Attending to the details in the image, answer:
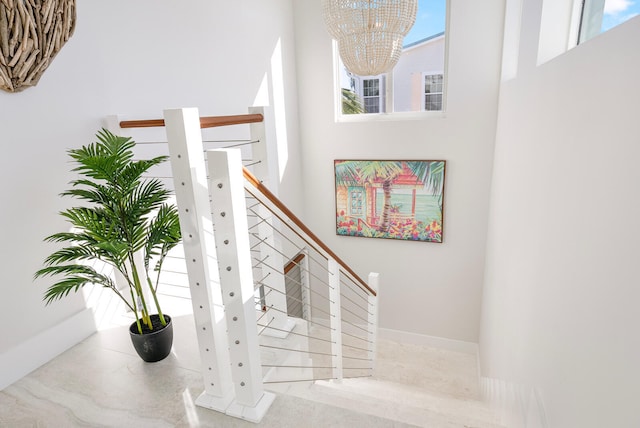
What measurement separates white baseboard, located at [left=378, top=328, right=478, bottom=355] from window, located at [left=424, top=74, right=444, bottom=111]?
298 cm

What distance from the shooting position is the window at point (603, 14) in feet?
5.02

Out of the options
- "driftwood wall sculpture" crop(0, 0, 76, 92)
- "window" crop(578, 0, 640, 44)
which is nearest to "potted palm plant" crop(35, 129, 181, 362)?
"driftwood wall sculpture" crop(0, 0, 76, 92)

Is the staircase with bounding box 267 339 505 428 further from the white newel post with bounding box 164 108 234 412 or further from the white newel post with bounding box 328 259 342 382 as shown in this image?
the white newel post with bounding box 164 108 234 412

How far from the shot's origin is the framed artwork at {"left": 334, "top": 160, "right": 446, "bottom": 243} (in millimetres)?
4781

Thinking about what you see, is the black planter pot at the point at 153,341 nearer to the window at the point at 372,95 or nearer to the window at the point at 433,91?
the window at the point at 372,95

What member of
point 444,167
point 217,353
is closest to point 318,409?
point 217,353

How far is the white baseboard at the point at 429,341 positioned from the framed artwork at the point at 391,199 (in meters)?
1.38

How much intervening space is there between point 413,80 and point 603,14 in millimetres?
2987

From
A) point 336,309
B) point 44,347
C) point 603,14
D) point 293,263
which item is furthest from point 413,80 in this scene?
point 44,347

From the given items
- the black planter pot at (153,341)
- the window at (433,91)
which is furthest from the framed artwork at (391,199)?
the black planter pot at (153,341)

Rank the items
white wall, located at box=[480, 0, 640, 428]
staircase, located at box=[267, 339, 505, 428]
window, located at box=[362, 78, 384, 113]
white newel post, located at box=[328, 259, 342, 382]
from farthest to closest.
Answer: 1. window, located at box=[362, 78, 384, 113]
2. white newel post, located at box=[328, 259, 342, 382]
3. staircase, located at box=[267, 339, 505, 428]
4. white wall, located at box=[480, 0, 640, 428]

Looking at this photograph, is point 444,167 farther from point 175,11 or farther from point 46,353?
point 46,353

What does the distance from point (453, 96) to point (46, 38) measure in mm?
A: 3818

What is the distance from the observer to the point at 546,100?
2.07 meters
